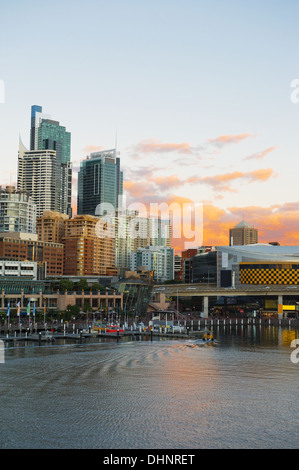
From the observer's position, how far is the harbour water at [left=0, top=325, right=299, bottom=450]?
38875 mm

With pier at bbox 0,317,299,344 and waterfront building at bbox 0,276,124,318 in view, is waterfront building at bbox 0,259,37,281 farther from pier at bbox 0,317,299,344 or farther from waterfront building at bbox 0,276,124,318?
pier at bbox 0,317,299,344

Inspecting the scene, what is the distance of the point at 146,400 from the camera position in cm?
5094

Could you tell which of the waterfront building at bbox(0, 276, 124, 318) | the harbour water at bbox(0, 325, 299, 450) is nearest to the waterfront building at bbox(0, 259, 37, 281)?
the waterfront building at bbox(0, 276, 124, 318)

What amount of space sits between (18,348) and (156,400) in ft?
142

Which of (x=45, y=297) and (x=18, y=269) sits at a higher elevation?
(x=18, y=269)

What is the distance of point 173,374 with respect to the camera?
65.6 metres

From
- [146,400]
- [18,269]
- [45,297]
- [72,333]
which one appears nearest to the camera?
[146,400]

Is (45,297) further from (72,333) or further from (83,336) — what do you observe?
(83,336)

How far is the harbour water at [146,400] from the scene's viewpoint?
128ft

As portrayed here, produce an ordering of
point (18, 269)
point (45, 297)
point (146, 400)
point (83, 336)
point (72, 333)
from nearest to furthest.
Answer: point (146, 400)
point (83, 336)
point (72, 333)
point (45, 297)
point (18, 269)

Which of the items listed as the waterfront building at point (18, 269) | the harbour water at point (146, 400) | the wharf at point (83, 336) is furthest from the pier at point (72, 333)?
the waterfront building at point (18, 269)

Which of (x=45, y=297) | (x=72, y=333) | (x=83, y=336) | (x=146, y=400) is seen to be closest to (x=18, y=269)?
(x=45, y=297)

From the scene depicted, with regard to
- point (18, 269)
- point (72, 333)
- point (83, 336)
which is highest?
point (18, 269)
